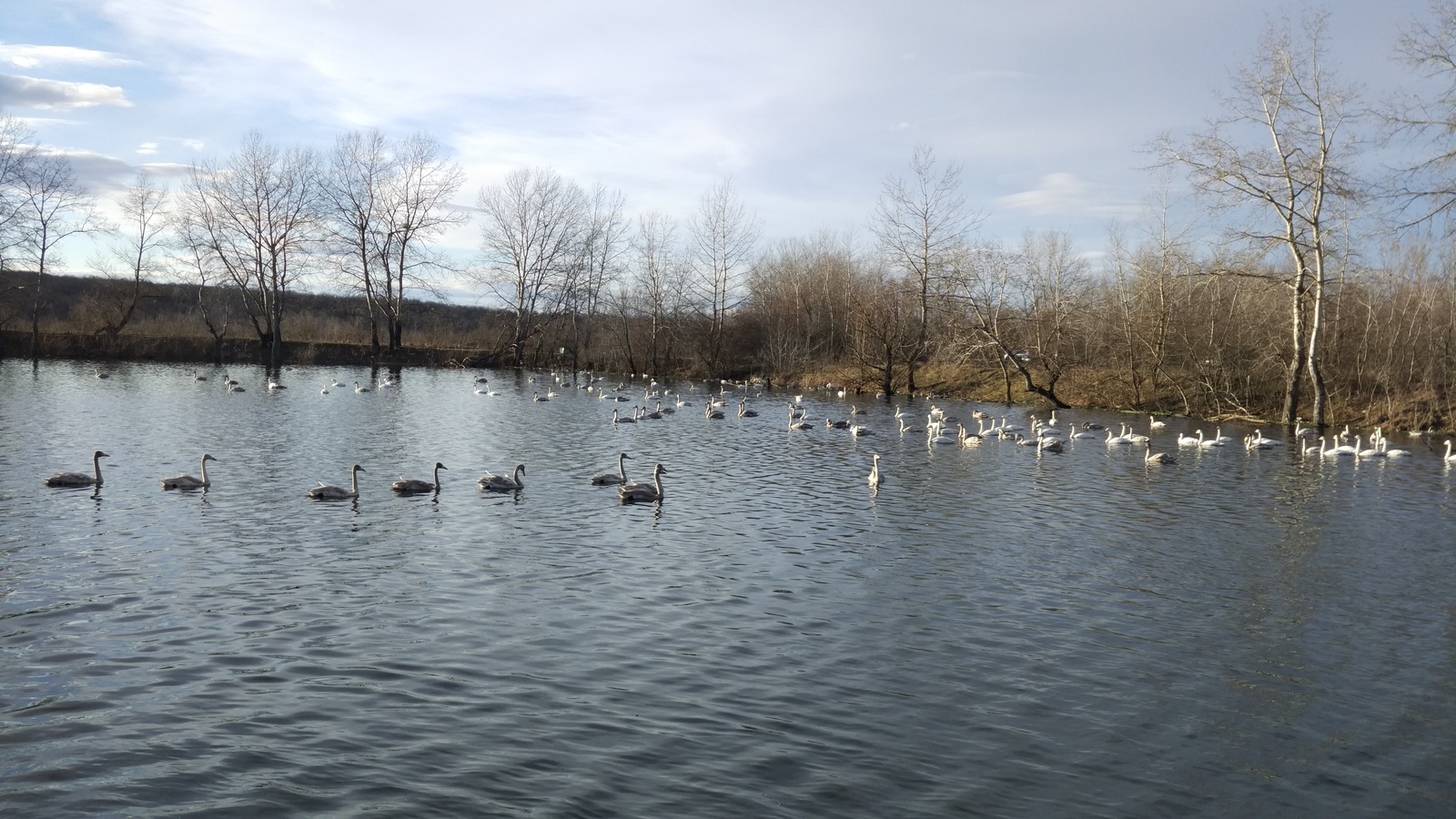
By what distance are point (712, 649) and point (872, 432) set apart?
2265 cm

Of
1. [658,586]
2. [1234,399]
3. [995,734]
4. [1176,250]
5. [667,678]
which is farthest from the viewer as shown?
[1176,250]

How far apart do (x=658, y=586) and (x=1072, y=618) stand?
4650 millimetres

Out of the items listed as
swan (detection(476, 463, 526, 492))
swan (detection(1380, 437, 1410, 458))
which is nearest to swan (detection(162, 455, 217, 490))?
swan (detection(476, 463, 526, 492))

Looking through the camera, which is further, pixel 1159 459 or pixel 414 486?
pixel 1159 459

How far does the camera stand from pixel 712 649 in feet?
31.4

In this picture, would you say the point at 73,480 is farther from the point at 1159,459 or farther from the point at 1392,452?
the point at 1392,452

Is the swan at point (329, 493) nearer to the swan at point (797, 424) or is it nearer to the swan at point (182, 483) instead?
the swan at point (182, 483)

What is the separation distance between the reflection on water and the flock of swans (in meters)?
0.50

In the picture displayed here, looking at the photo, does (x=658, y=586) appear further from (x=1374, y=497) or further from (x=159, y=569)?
(x=1374, y=497)

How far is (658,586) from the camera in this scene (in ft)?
38.5

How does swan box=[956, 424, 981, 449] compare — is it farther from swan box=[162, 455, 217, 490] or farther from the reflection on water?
swan box=[162, 455, 217, 490]

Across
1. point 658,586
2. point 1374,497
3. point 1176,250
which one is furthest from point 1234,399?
point 658,586

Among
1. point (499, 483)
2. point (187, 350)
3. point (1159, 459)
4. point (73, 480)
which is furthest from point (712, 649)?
point (187, 350)

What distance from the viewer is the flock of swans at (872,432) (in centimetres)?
1717
